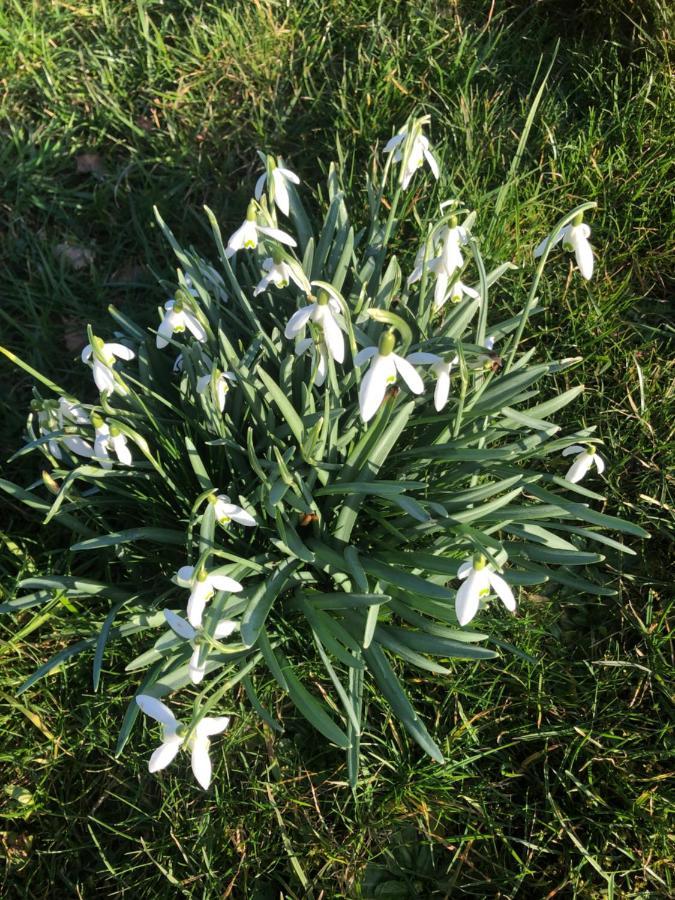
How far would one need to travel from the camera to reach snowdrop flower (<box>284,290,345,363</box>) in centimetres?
146

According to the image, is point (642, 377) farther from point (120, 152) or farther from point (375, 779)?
point (120, 152)

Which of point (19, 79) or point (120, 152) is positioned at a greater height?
point (19, 79)

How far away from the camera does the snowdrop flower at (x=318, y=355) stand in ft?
5.30

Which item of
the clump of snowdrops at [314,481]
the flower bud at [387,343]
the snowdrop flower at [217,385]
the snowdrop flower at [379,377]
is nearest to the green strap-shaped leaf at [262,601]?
the clump of snowdrops at [314,481]

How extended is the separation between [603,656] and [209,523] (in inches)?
45.9

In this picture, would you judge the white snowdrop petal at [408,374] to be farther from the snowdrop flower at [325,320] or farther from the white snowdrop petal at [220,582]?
the white snowdrop petal at [220,582]

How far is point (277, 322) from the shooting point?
6.55ft

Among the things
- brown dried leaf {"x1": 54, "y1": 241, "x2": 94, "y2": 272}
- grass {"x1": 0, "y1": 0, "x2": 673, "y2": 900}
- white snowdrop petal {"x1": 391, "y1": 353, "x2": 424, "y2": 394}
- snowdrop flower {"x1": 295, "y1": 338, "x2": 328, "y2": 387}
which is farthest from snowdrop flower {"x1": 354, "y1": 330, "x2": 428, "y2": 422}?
brown dried leaf {"x1": 54, "y1": 241, "x2": 94, "y2": 272}

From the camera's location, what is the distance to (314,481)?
1.82 meters

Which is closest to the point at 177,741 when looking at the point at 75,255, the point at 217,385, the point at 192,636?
the point at 192,636

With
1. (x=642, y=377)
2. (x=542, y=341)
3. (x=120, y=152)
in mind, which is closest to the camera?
(x=642, y=377)

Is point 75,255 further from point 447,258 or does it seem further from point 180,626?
point 180,626

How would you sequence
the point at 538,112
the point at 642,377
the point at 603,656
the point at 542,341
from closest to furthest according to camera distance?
the point at 603,656
the point at 642,377
the point at 542,341
the point at 538,112

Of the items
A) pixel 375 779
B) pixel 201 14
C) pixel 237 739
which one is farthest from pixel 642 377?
pixel 201 14
